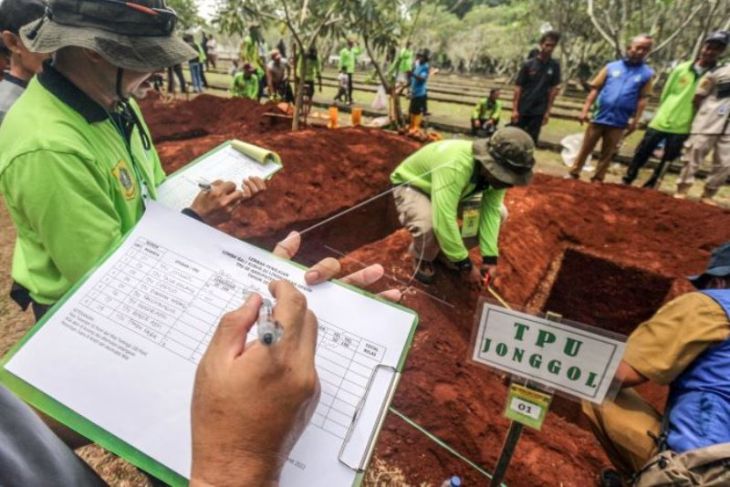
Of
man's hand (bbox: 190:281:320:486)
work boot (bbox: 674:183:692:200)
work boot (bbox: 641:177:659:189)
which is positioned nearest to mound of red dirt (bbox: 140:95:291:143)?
work boot (bbox: 641:177:659:189)

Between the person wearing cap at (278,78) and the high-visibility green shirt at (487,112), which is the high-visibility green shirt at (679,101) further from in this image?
the person wearing cap at (278,78)

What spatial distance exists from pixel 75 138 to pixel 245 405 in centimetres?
106

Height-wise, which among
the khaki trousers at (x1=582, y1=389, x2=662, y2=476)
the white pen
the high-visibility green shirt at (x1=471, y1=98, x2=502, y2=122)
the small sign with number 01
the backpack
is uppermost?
the white pen

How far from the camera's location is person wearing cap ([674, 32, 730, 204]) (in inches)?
196

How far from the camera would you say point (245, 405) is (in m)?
0.59

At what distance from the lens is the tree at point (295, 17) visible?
6062 millimetres

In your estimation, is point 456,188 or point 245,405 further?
point 456,188

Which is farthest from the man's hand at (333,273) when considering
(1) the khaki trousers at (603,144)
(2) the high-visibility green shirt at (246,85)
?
(2) the high-visibility green shirt at (246,85)

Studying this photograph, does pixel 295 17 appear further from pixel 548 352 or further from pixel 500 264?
pixel 548 352

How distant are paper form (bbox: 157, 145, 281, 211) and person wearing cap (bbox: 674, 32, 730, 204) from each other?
634cm

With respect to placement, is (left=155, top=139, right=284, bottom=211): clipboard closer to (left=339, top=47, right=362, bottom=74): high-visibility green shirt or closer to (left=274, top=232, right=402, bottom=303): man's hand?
(left=274, top=232, right=402, bottom=303): man's hand

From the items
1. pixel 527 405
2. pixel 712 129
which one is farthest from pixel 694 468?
pixel 712 129

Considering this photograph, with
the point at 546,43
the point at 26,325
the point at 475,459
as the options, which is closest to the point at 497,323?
the point at 475,459

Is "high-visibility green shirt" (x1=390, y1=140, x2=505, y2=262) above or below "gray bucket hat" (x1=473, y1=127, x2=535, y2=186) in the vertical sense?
below
